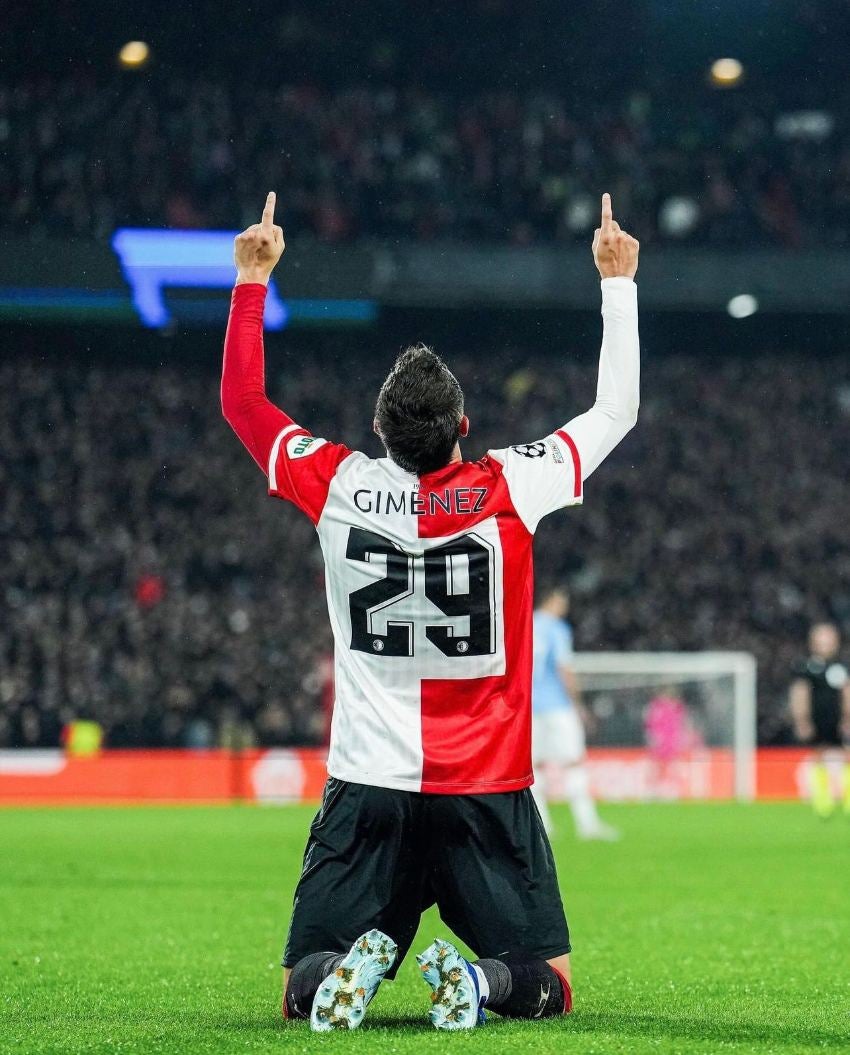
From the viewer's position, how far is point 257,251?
3.73 m

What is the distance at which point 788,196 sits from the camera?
2527cm

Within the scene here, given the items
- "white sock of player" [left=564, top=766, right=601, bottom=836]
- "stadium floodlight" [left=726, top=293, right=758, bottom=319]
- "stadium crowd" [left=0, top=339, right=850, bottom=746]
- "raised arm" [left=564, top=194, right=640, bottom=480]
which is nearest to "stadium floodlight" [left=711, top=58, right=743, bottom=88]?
"stadium floodlight" [left=726, top=293, right=758, bottom=319]

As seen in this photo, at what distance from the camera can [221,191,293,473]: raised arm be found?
3.69 m

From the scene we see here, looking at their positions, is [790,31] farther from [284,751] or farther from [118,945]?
[118,945]

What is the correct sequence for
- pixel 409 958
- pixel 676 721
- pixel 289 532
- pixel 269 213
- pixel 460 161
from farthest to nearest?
1. pixel 460 161
2. pixel 289 532
3. pixel 676 721
4. pixel 409 958
5. pixel 269 213

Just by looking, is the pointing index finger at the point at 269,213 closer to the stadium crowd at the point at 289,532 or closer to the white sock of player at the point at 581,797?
the white sock of player at the point at 581,797

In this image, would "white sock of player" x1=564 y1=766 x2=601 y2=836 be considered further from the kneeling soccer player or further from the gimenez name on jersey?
the gimenez name on jersey

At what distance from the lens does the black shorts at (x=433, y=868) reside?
11.8 ft

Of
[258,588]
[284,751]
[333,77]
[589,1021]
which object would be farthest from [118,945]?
[333,77]

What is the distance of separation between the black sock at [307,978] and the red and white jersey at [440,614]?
40cm

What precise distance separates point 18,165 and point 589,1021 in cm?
2068

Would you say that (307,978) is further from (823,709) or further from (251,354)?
(823,709)

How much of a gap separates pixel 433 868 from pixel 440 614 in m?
0.60

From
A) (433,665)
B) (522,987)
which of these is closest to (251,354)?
(433,665)
